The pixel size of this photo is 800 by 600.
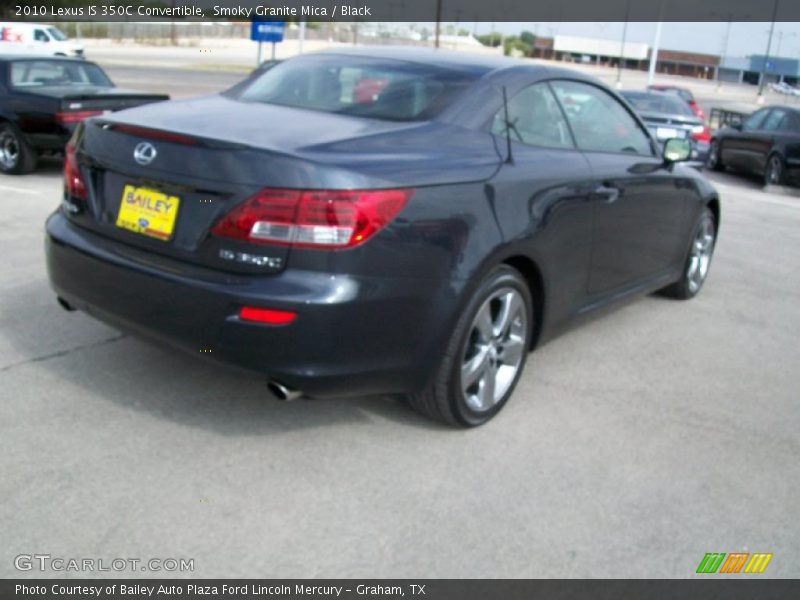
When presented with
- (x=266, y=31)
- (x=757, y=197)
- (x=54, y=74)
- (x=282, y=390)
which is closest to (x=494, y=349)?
(x=282, y=390)

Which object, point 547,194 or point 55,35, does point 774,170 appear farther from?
point 55,35

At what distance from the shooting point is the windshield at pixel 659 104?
49.4 feet

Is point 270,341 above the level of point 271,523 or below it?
above

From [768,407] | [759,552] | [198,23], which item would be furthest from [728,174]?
[198,23]

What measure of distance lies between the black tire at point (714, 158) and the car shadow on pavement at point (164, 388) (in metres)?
13.8

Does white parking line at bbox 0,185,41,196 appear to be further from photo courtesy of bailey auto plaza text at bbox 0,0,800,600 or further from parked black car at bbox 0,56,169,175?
photo courtesy of bailey auto plaza text at bbox 0,0,800,600

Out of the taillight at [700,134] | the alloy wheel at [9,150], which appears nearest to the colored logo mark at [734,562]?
the alloy wheel at [9,150]

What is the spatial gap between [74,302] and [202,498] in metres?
1.12

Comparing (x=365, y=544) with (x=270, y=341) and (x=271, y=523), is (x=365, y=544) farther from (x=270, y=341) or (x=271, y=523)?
(x=270, y=341)

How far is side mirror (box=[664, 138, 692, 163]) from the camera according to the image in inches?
208

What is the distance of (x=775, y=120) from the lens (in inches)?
573

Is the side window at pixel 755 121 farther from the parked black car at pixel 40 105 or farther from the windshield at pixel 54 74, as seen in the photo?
the windshield at pixel 54 74

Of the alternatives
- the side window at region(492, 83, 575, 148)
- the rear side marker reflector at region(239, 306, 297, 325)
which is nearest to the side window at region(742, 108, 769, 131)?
the side window at region(492, 83, 575, 148)

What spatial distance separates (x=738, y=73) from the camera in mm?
126312
